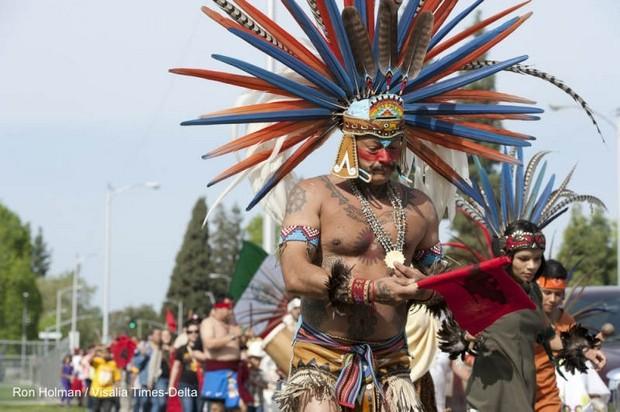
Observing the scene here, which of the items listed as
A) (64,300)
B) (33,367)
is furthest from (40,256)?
(33,367)

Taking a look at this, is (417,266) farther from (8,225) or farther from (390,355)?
(8,225)

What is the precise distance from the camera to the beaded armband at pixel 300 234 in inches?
248

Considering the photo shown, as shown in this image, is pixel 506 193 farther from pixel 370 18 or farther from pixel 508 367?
pixel 370 18

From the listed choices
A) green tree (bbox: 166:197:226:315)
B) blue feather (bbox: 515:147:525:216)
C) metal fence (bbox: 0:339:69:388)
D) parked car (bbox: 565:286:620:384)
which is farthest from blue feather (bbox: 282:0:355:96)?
green tree (bbox: 166:197:226:315)

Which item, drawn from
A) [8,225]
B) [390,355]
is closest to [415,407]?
[390,355]

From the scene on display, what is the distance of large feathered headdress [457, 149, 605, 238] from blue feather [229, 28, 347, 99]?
104 inches

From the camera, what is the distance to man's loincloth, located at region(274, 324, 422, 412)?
6.28m

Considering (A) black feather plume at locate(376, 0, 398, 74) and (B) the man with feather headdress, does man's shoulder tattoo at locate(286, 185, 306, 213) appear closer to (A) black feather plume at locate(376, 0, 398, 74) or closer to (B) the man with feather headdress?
(B) the man with feather headdress

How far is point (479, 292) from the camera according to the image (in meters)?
6.07

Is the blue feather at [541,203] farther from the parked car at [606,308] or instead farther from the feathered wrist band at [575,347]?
the parked car at [606,308]

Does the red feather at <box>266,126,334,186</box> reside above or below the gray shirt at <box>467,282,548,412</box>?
above

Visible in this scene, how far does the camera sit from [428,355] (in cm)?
1079

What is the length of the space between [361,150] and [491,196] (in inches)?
117

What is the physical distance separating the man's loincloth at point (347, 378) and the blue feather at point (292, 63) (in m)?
1.20
